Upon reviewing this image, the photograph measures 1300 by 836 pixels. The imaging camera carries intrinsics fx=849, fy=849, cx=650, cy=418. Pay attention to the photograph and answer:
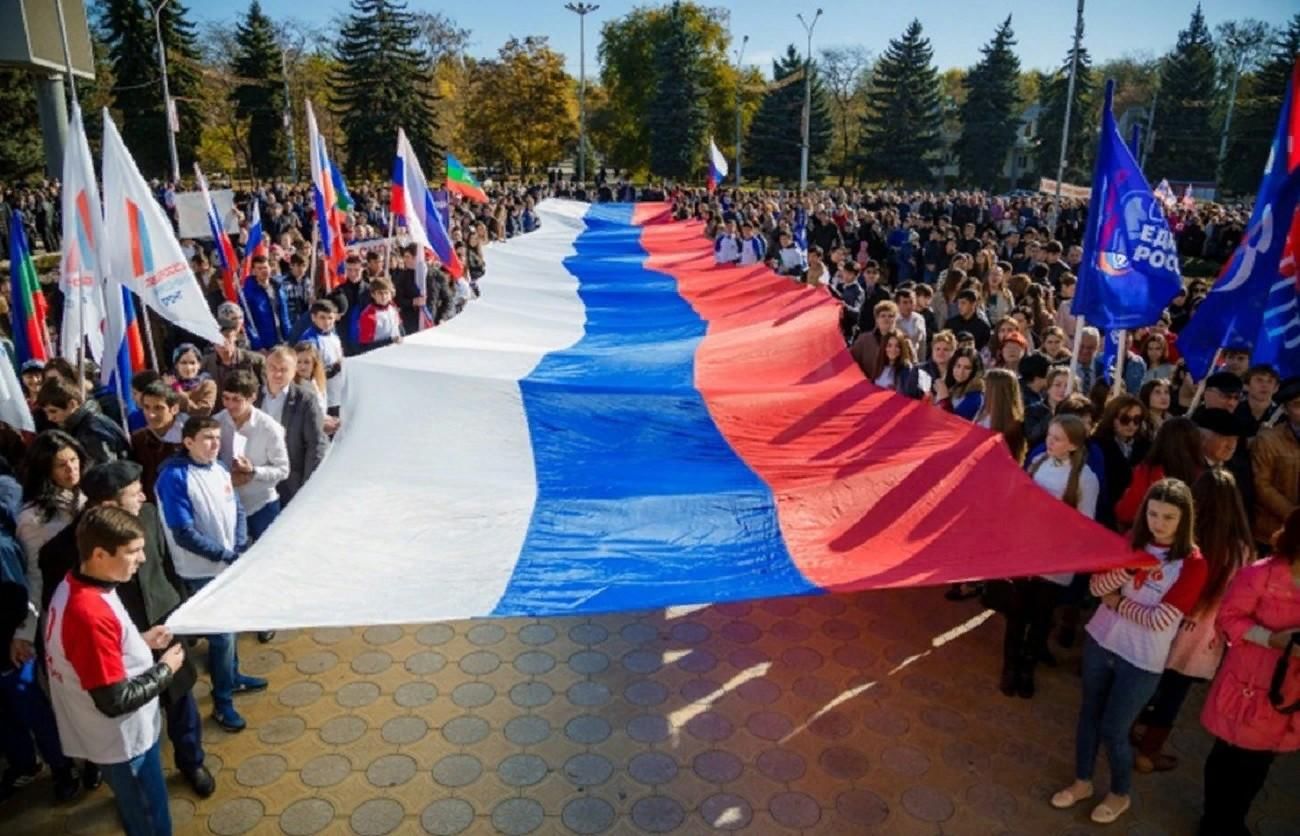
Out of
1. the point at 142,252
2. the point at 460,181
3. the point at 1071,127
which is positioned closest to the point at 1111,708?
the point at 142,252

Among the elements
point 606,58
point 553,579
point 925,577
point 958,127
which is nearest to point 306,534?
point 553,579

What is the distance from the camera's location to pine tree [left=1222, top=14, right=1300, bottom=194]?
45078 mm

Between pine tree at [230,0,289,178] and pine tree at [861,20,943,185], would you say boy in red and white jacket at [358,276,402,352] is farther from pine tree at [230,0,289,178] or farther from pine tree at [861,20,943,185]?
pine tree at [861,20,943,185]

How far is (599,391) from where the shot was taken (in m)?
5.32

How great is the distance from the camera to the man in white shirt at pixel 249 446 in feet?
16.3

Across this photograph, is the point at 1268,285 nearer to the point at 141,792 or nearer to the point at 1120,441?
the point at 1120,441

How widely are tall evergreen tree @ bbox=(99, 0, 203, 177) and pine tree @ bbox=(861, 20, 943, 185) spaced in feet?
132

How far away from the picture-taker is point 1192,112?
52562 millimetres

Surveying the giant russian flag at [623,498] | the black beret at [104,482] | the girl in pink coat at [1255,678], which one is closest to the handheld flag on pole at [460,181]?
the giant russian flag at [623,498]

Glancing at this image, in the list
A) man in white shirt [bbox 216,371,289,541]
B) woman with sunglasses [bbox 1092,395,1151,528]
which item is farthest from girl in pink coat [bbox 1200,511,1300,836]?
man in white shirt [bbox 216,371,289,541]

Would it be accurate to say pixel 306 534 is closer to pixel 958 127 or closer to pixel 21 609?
pixel 21 609

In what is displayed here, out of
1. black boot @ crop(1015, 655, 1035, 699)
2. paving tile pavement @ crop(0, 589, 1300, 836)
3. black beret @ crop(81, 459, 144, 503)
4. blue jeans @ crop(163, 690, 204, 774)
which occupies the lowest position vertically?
paving tile pavement @ crop(0, 589, 1300, 836)

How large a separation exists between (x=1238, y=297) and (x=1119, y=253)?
0.76 metres

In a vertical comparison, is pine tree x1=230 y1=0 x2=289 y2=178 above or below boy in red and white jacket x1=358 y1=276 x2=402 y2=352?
above
